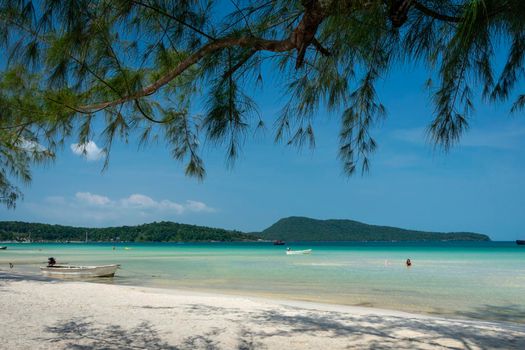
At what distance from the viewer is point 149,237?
368 feet

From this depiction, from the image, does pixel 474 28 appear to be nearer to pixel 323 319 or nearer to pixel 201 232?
pixel 323 319

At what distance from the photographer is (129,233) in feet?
372

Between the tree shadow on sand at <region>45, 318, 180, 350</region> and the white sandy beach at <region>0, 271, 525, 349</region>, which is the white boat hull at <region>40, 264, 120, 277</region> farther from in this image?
the tree shadow on sand at <region>45, 318, 180, 350</region>

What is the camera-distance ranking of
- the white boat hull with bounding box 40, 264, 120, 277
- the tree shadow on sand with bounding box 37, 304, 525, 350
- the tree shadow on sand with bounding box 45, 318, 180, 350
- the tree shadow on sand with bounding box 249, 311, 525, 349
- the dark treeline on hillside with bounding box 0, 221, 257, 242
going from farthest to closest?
the dark treeline on hillside with bounding box 0, 221, 257, 242 → the white boat hull with bounding box 40, 264, 120, 277 → the tree shadow on sand with bounding box 249, 311, 525, 349 → the tree shadow on sand with bounding box 37, 304, 525, 350 → the tree shadow on sand with bounding box 45, 318, 180, 350

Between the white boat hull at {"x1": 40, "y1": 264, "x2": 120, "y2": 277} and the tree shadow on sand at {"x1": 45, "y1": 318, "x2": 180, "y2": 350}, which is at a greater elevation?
the tree shadow on sand at {"x1": 45, "y1": 318, "x2": 180, "y2": 350}

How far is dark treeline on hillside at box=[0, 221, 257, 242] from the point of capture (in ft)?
342

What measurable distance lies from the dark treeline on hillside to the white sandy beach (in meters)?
104

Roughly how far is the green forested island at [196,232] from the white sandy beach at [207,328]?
336ft

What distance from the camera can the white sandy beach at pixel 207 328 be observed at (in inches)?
172

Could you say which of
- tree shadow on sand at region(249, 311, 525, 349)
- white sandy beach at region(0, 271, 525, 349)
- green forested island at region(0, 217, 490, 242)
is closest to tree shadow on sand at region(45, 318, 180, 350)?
white sandy beach at region(0, 271, 525, 349)

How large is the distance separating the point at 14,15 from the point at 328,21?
6.00 feet

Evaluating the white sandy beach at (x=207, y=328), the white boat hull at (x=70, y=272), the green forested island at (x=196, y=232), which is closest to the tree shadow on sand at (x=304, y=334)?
the white sandy beach at (x=207, y=328)

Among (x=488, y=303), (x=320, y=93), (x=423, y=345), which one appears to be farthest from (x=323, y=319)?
(x=488, y=303)

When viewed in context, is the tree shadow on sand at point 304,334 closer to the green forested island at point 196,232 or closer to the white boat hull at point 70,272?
the white boat hull at point 70,272
